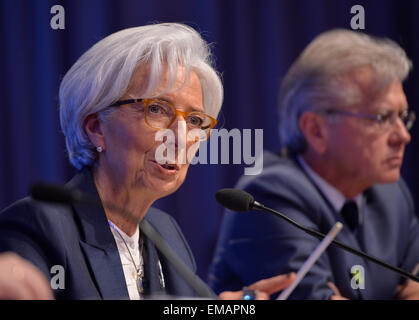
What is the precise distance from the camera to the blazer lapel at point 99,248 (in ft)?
5.16

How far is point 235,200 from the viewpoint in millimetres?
1546

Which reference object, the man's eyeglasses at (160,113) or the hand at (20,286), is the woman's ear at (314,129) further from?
the hand at (20,286)

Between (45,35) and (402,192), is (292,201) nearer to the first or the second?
(402,192)

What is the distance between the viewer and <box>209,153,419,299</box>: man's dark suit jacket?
209cm

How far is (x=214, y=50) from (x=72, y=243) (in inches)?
36.8

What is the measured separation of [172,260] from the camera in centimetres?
146

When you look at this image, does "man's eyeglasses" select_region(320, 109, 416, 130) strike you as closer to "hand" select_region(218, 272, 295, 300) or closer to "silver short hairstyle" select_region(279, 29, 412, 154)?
"silver short hairstyle" select_region(279, 29, 412, 154)

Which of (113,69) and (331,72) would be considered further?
(331,72)

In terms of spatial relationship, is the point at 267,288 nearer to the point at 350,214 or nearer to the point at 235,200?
the point at 235,200

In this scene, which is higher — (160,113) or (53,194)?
(160,113)

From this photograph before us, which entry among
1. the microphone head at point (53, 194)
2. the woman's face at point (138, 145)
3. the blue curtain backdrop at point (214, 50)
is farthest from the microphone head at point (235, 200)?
the blue curtain backdrop at point (214, 50)

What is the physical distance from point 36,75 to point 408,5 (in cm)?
163

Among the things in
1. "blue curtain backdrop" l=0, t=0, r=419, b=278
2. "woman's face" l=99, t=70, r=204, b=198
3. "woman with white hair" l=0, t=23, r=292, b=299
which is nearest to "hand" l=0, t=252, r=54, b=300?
"woman with white hair" l=0, t=23, r=292, b=299

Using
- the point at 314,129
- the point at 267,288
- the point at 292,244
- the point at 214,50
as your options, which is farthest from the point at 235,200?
the point at 314,129
